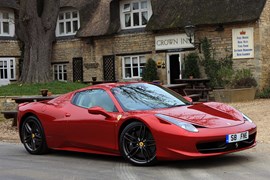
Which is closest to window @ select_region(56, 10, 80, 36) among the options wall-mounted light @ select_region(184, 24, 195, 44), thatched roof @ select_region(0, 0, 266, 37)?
thatched roof @ select_region(0, 0, 266, 37)

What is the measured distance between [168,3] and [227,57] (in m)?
4.17

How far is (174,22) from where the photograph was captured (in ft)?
74.8

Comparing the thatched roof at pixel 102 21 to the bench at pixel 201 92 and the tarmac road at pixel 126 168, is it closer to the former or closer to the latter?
the bench at pixel 201 92

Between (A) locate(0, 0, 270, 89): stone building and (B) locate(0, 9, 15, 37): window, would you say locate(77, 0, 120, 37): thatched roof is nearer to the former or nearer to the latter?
(A) locate(0, 0, 270, 89): stone building

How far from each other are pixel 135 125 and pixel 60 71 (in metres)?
23.0

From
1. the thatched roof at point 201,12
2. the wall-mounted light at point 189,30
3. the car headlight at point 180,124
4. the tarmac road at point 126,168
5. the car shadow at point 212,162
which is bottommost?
the tarmac road at point 126,168

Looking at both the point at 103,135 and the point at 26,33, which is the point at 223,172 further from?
the point at 26,33

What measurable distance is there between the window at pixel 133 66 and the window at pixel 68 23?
176 inches

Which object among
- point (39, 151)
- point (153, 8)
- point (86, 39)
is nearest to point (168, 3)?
point (153, 8)

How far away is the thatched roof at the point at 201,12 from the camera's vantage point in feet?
67.5

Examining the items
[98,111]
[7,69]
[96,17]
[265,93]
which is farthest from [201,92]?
[7,69]

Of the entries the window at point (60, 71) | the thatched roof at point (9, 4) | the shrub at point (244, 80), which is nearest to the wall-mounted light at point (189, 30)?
the shrub at point (244, 80)

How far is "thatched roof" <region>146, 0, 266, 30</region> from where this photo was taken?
20578 mm

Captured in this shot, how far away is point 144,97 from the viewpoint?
7.81 metres
